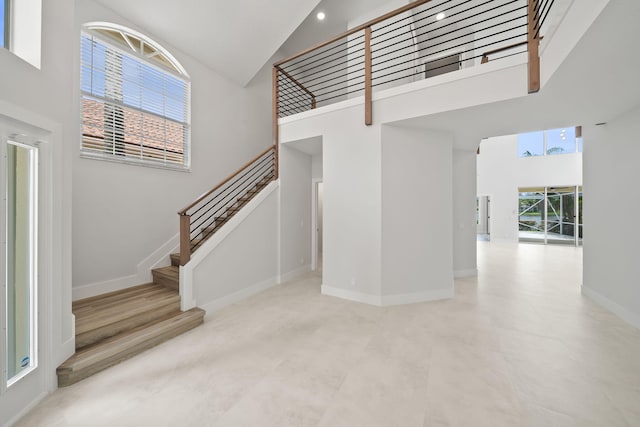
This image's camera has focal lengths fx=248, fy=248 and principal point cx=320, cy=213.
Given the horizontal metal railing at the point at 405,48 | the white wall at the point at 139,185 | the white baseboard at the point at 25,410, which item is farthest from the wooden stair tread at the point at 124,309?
the horizontal metal railing at the point at 405,48

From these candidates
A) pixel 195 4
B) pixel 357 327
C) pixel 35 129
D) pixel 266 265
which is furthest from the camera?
pixel 266 265

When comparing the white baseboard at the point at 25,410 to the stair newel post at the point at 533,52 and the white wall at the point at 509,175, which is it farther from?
the white wall at the point at 509,175

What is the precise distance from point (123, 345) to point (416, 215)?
398 cm

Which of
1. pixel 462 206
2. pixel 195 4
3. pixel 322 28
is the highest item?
pixel 322 28

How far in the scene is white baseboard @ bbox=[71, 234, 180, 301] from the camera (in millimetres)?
3382

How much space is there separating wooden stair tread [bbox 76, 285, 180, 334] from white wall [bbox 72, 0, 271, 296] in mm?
772

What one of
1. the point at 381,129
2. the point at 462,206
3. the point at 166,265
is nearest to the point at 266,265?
the point at 166,265

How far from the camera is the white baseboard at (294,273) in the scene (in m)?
5.00

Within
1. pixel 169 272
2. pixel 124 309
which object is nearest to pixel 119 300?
pixel 124 309

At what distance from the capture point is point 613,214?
3494 mm

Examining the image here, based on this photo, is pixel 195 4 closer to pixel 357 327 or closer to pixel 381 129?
pixel 381 129

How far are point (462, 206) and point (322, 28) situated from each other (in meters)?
5.74

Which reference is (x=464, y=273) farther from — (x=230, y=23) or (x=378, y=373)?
(x=230, y=23)

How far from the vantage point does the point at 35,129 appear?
186 centimetres
